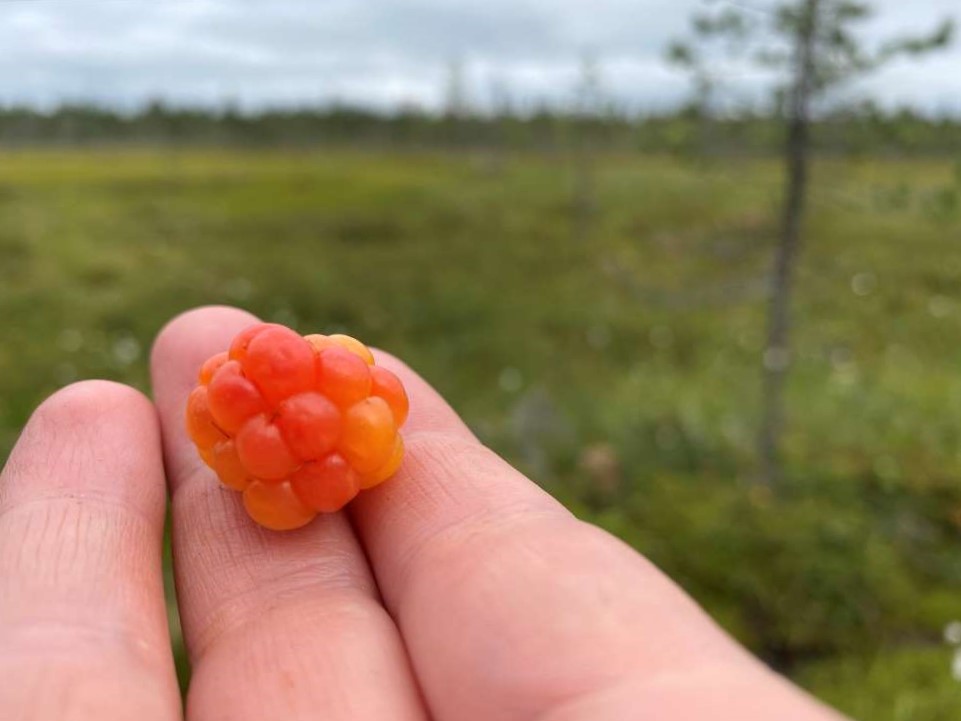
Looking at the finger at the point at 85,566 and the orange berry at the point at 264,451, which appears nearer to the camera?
the finger at the point at 85,566

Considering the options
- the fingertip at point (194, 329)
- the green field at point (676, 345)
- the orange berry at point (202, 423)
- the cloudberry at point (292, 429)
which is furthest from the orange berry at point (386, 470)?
the green field at point (676, 345)

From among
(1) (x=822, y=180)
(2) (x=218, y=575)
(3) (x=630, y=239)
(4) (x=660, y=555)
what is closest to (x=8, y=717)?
(2) (x=218, y=575)

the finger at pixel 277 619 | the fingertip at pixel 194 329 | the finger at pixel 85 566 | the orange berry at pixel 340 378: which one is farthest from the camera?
the fingertip at pixel 194 329

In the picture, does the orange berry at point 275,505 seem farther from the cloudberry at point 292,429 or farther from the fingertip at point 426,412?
the fingertip at point 426,412

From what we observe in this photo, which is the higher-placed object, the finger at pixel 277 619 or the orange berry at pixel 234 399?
the orange berry at pixel 234 399

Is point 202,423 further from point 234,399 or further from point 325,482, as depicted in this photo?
point 325,482

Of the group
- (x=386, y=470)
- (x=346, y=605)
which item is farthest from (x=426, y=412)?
(x=346, y=605)
